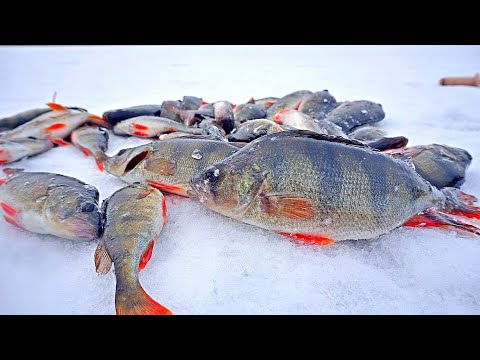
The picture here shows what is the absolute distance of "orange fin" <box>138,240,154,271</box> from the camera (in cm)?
202

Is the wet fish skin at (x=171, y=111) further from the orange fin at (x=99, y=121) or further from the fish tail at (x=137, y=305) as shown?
the fish tail at (x=137, y=305)

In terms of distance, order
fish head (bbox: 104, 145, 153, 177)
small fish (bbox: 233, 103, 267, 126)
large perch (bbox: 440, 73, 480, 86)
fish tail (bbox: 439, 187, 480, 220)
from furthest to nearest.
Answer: large perch (bbox: 440, 73, 480, 86)
small fish (bbox: 233, 103, 267, 126)
fish head (bbox: 104, 145, 153, 177)
fish tail (bbox: 439, 187, 480, 220)

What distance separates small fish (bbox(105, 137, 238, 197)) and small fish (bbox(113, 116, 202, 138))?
3.03 ft

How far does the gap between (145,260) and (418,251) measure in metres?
1.50

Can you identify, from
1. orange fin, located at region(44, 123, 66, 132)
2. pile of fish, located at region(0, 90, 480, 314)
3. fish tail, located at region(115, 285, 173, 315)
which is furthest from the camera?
orange fin, located at region(44, 123, 66, 132)

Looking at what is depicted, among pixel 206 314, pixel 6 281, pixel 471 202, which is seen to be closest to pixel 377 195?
pixel 471 202

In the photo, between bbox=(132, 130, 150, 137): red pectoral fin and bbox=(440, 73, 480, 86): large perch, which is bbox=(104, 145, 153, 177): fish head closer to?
bbox=(132, 130, 150, 137): red pectoral fin

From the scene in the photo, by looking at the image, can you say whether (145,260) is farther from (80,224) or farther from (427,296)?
(427,296)

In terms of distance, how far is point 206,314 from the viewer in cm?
179

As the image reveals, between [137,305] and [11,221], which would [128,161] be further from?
[137,305]

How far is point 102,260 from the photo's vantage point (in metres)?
2.01

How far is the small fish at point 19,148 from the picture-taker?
3.44m

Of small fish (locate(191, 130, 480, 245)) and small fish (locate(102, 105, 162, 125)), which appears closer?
small fish (locate(191, 130, 480, 245))

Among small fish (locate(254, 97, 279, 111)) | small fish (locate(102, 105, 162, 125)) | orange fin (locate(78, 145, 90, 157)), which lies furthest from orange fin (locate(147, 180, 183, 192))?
small fish (locate(254, 97, 279, 111))
